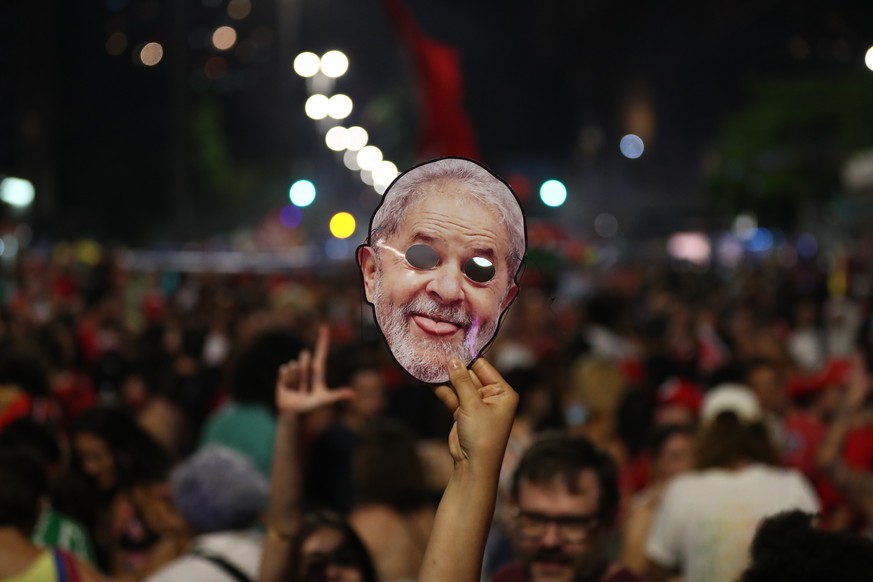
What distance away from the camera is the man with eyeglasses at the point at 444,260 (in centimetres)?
287

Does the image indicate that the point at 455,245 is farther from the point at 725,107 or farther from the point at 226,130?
the point at 725,107

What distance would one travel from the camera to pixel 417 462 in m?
5.55

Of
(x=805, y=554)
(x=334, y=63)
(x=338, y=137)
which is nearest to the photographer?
(x=805, y=554)

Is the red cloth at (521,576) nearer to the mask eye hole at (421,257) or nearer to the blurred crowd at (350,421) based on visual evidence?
the blurred crowd at (350,421)

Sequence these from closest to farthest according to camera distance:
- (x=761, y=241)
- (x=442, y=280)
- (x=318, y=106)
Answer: (x=442, y=280)
(x=318, y=106)
(x=761, y=241)

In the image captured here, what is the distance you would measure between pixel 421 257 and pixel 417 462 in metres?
2.75

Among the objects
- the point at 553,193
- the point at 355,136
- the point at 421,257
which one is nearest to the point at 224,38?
the point at 355,136

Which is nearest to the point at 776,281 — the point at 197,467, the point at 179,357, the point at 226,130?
the point at 179,357

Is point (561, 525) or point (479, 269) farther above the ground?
point (479, 269)

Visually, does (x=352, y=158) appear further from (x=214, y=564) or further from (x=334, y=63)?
(x=214, y=564)

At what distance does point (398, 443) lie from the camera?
551cm

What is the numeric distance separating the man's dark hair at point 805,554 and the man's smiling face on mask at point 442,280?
87 cm

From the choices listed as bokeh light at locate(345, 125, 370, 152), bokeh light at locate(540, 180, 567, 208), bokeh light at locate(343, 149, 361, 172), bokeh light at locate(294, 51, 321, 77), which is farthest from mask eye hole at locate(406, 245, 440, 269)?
bokeh light at locate(343, 149, 361, 172)

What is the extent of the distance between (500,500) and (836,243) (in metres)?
27.5
